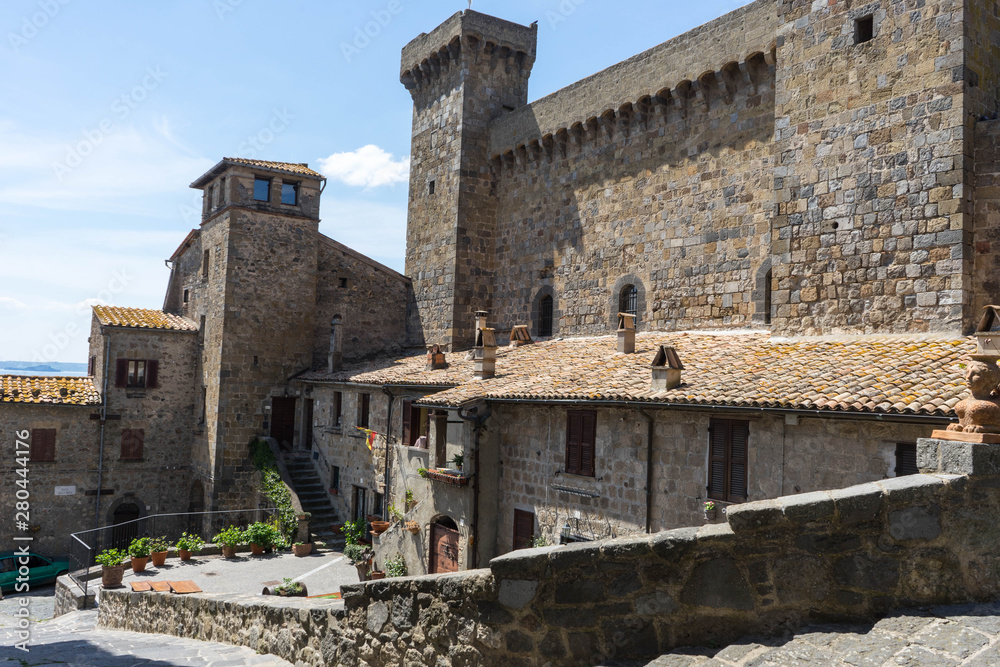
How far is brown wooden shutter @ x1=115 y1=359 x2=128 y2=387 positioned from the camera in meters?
26.5

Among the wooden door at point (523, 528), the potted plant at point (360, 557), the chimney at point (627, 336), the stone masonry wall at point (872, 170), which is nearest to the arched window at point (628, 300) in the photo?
the chimney at point (627, 336)

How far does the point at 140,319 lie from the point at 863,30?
2484 centimetres

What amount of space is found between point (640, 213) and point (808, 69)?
6296 millimetres

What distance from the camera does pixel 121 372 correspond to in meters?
26.6

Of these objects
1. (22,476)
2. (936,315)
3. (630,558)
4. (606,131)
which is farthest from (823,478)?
(22,476)

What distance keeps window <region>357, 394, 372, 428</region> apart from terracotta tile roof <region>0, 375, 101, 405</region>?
A: 984 cm

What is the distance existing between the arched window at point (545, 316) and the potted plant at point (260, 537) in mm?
9834

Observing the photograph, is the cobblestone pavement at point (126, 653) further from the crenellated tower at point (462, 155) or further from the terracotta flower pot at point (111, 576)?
the crenellated tower at point (462, 155)

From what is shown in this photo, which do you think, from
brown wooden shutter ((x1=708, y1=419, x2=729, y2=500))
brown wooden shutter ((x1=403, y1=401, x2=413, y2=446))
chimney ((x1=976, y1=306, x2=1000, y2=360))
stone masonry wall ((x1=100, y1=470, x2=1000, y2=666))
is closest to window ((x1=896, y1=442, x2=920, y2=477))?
chimney ((x1=976, y1=306, x2=1000, y2=360))

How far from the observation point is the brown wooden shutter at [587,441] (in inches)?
560

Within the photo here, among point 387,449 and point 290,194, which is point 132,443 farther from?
point 387,449

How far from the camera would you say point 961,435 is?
4.98 m

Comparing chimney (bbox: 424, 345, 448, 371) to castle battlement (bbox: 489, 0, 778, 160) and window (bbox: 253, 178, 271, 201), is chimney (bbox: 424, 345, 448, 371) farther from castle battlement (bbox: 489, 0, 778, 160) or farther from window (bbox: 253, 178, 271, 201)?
window (bbox: 253, 178, 271, 201)

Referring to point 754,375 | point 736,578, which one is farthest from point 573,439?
point 736,578
